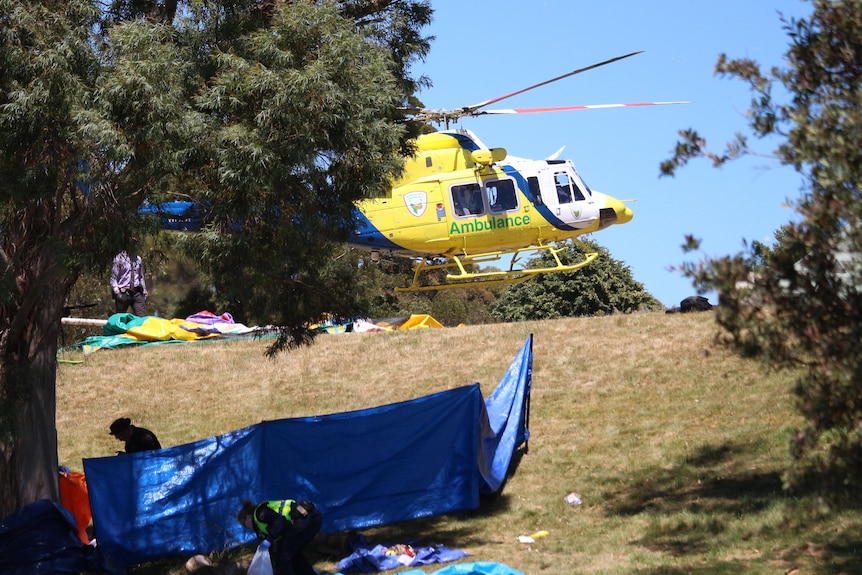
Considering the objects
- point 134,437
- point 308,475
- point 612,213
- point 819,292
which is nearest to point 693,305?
point 612,213

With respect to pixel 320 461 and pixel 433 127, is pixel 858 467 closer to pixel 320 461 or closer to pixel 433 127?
pixel 320 461

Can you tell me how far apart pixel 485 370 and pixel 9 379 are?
926 centimetres

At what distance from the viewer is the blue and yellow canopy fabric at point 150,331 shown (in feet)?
66.7

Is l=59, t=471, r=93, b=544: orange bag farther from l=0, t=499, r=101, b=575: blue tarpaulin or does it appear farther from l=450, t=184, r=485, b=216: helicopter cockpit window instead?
l=450, t=184, r=485, b=216: helicopter cockpit window

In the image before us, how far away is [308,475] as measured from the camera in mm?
11328

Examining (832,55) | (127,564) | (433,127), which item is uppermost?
(433,127)

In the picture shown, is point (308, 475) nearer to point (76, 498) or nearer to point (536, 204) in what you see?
point (76, 498)

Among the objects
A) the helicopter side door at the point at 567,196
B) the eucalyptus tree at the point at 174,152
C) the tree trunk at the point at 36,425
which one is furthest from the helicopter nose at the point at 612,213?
the tree trunk at the point at 36,425

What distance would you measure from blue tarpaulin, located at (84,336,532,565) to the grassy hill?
1.12 feet

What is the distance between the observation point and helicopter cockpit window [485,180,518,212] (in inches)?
805

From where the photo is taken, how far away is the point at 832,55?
5.80 metres

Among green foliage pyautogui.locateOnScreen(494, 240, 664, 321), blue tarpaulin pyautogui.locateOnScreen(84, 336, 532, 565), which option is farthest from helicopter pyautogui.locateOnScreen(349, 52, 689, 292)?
green foliage pyautogui.locateOnScreen(494, 240, 664, 321)

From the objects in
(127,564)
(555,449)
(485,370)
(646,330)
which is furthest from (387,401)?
(127,564)

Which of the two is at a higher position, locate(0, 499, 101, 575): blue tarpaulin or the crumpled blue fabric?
locate(0, 499, 101, 575): blue tarpaulin
